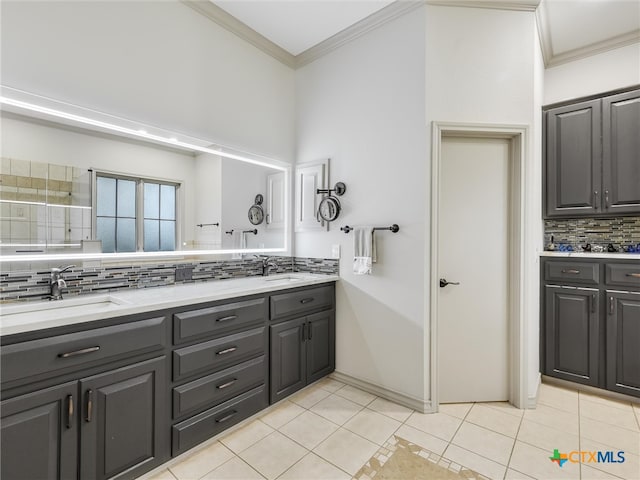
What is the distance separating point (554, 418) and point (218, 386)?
2306 millimetres

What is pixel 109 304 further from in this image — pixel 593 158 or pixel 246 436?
pixel 593 158

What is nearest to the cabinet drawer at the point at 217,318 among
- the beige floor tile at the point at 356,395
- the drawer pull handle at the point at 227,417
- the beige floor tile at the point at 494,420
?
the drawer pull handle at the point at 227,417

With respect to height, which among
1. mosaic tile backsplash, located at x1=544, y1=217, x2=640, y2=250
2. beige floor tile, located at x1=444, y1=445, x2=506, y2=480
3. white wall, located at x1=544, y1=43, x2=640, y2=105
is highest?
white wall, located at x1=544, y1=43, x2=640, y2=105

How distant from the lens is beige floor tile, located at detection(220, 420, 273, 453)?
1918mm

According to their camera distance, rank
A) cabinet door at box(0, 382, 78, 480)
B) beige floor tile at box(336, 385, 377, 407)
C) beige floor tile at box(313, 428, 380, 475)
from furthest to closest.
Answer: beige floor tile at box(336, 385, 377, 407) → beige floor tile at box(313, 428, 380, 475) → cabinet door at box(0, 382, 78, 480)

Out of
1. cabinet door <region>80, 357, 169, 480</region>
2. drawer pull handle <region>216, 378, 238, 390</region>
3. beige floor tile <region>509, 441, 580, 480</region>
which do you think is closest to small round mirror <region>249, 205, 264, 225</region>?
drawer pull handle <region>216, 378, 238, 390</region>

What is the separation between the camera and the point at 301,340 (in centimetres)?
251

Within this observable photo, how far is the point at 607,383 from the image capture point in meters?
2.49

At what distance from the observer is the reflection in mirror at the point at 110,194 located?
1.70 m

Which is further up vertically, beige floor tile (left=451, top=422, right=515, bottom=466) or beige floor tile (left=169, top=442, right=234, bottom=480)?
beige floor tile (left=451, top=422, right=515, bottom=466)

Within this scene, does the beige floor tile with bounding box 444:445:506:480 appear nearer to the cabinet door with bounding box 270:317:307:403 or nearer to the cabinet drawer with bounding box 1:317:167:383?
the cabinet door with bounding box 270:317:307:403

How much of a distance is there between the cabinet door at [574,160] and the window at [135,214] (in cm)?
322

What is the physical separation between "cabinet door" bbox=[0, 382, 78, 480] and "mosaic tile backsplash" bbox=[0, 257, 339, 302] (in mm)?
668

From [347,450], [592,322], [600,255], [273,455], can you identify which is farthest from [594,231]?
[273,455]
